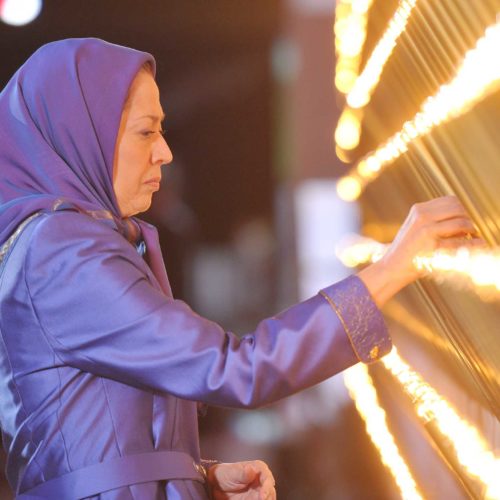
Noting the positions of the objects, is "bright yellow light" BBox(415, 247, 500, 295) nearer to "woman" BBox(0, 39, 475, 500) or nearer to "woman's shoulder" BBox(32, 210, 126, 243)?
"woman" BBox(0, 39, 475, 500)

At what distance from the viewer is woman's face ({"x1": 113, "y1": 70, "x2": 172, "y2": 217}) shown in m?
1.34

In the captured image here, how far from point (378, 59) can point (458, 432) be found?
56cm

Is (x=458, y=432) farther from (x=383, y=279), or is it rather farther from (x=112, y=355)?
(x=112, y=355)

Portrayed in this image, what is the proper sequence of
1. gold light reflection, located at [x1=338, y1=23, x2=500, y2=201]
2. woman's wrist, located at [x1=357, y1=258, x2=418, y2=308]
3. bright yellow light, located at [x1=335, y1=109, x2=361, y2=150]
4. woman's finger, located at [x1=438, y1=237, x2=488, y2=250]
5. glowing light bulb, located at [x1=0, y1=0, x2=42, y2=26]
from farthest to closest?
glowing light bulb, located at [x1=0, y1=0, x2=42, y2=26], bright yellow light, located at [x1=335, y1=109, x2=361, y2=150], woman's wrist, located at [x1=357, y1=258, x2=418, y2=308], woman's finger, located at [x1=438, y1=237, x2=488, y2=250], gold light reflection, located at [x1=338, y1=23, x2=500, y2=201]

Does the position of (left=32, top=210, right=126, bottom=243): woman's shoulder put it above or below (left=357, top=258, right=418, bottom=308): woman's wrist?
above

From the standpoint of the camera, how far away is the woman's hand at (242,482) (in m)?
1.36

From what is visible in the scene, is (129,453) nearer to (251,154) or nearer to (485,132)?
(485,132)

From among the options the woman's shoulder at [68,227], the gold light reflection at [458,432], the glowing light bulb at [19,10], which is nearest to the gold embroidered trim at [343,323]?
the gold light reflection at [458,432]

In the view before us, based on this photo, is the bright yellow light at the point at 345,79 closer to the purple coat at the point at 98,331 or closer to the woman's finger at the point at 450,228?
the purple coat at the point at 98,331

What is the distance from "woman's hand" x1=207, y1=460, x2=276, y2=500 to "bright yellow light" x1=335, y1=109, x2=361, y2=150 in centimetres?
68

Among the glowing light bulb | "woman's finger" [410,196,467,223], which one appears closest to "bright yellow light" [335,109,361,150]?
"woman's finger" [410,196,467,223]

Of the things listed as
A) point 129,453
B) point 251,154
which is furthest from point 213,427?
point 129,453

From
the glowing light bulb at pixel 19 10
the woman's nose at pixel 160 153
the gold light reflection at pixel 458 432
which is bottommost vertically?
the gold light reflection at pixel 458 432

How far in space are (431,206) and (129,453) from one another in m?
0.48
